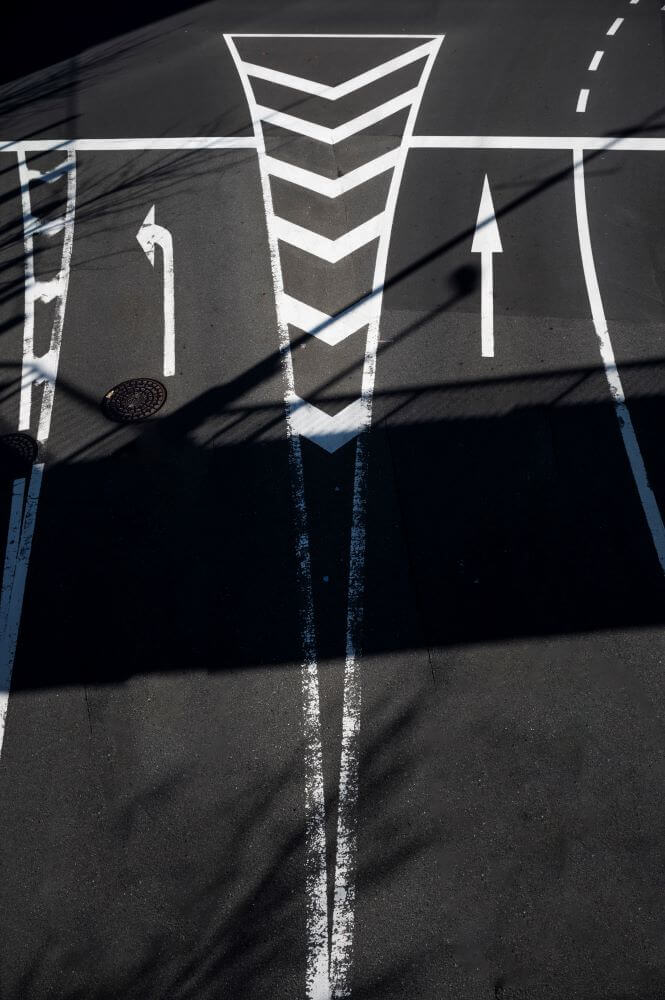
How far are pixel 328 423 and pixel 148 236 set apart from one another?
595 cm

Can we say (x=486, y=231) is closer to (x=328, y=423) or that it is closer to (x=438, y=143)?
(x=438, y=143)

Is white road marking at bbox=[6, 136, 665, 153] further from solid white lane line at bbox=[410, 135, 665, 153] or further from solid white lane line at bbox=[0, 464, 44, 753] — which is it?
solid white lane line at bbox=[0, 464, 44, 753]

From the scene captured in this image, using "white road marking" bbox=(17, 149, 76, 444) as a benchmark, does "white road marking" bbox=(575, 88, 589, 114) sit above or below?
above

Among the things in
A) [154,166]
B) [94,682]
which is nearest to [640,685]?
[94,682]

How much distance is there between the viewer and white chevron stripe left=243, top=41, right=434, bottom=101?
1636cm

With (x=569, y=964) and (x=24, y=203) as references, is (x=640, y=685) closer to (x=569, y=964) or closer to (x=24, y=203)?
(x=569, y=964)

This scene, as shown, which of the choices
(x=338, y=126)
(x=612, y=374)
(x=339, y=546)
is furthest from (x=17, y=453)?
(x=338, y=126)

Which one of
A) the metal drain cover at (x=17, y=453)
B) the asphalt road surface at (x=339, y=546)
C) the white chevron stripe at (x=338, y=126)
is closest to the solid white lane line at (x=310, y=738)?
the asphalt road surface at (x=339, y=546)

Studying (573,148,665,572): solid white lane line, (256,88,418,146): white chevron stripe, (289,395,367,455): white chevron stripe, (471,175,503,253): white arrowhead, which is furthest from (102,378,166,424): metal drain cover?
(256,88,418,146): white chevron stripe

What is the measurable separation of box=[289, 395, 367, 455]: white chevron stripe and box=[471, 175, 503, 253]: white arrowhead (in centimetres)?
418

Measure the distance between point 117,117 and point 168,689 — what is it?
13.6 m

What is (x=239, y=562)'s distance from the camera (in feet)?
30.9

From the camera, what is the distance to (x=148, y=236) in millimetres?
13648

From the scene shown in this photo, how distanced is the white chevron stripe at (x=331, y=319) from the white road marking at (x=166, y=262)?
194cm
